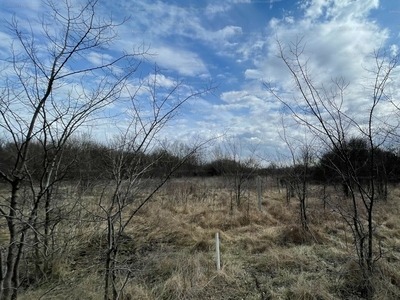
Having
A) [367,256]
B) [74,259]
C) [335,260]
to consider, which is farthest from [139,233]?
[367,256]

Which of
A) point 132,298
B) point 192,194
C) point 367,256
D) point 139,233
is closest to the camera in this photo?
point 132,298

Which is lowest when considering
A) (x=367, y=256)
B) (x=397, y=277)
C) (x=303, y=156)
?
(x=397, y=277)

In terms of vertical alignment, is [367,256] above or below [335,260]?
above

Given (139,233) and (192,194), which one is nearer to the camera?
(139,233)

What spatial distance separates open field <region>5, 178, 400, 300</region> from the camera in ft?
10.2

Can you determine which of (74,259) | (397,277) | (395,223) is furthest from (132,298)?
(395,223)

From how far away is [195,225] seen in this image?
702cm

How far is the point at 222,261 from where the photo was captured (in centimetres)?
434

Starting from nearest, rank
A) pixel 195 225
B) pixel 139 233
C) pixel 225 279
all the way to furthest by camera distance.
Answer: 1. pixel 225 279
2. pixel 139 233
3. pixel 195 225

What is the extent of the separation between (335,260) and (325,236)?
1.54 m

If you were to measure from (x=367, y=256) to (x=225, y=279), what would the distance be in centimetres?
192

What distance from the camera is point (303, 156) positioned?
6.74 m

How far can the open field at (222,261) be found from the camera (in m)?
3.10

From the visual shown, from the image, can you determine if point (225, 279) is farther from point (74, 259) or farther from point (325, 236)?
point (325, 236)
